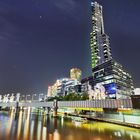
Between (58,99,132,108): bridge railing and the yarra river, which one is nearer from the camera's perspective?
the yarra river

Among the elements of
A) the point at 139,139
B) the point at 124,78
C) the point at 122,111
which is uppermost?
the point at 124,78

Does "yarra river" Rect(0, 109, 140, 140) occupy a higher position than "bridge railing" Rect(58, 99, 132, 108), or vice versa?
"bridge railing" Rect(58, 99, 132, 108)

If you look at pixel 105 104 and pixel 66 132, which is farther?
pixel 105 104

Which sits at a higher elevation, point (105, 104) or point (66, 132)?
point (105, 104)

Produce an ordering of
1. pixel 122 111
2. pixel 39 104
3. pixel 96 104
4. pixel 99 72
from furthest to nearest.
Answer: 1. pixel 99 72
2. pixel 39 104
3. pixel 96 104
4. pixel 122 111

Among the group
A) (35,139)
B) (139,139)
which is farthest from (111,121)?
(35,139)

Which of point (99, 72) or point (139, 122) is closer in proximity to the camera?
point (139, 122)

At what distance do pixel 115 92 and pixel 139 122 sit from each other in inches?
3962

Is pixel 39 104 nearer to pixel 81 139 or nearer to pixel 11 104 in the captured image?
pixel 11 104

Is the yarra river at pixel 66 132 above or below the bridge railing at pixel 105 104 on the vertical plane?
below

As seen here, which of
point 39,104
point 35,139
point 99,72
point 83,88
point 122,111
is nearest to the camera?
point 35,139

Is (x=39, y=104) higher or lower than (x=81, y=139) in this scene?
higher

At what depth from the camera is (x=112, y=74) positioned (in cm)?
15238

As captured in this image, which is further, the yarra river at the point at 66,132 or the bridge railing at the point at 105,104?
the bridge railing at the point at 105,104
